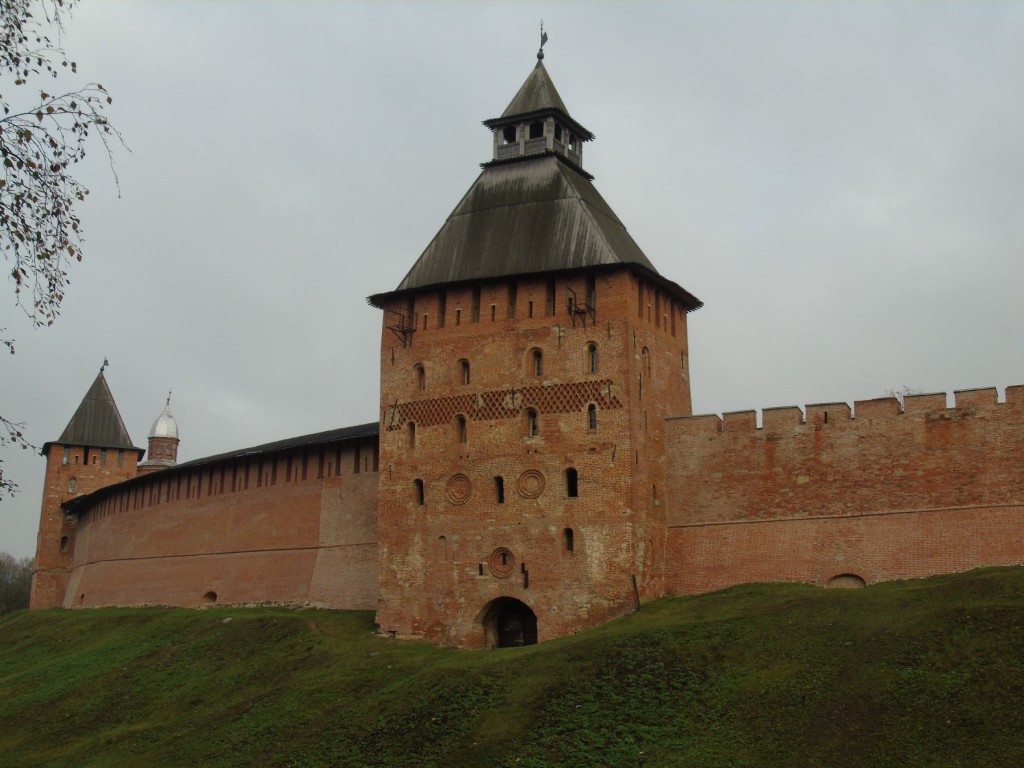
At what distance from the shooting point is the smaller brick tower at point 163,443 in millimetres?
72812

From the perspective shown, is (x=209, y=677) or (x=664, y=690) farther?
(x=209, y=677)

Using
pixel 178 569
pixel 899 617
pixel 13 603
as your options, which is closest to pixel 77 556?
pixel 178 569

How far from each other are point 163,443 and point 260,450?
31588 mm

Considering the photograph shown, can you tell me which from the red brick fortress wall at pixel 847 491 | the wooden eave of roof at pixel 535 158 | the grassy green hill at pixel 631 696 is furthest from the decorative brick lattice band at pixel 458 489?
the wooden eave of roof at pixel 535 158

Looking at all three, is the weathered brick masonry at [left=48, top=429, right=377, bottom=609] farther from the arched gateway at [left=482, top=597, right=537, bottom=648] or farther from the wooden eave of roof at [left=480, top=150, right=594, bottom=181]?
the wooden eave of roof at [left=480, top=150, right=594, bottom=181]

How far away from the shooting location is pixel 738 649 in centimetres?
2378

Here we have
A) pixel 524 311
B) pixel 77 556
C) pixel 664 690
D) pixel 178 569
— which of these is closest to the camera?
pixel 664 690

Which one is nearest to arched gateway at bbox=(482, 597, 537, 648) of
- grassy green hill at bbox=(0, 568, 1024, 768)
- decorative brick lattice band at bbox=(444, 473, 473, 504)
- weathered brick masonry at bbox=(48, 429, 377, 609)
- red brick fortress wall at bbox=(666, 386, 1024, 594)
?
grassy green hill at bbox=(0, 568, 1024, 768)

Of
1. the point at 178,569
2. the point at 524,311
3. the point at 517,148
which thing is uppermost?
the point at 517,148

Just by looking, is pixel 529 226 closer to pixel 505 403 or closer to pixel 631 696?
pixel 505 403

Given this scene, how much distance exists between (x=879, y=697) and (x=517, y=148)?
73.8ft

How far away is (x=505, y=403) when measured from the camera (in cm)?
3241

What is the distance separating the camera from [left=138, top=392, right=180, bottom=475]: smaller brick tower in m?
72.8

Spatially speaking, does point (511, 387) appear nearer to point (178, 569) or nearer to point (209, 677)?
point (209, 677)
